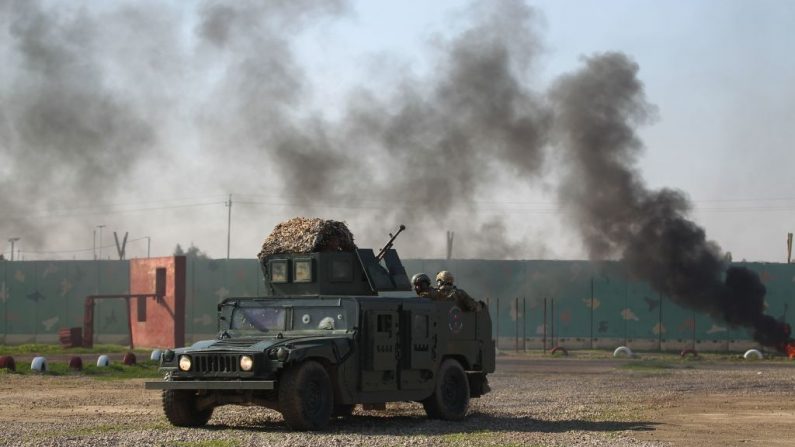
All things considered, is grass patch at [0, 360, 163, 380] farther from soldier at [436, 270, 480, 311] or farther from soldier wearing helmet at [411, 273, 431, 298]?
soldier at [436, 270, 480, 311]

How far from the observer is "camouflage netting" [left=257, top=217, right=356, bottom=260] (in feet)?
65.4

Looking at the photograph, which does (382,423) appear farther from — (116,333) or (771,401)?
(116,333)

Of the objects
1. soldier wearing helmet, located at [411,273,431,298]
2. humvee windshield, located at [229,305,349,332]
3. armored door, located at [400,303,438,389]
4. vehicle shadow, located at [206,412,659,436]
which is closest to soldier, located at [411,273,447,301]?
soldier wearing helmet, located at [411,273,431,298]

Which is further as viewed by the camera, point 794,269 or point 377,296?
point 794,269

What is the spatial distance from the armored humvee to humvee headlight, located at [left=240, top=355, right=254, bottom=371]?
0.01 m

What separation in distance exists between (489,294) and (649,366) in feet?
69.0

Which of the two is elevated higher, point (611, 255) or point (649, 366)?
point (611, 255)

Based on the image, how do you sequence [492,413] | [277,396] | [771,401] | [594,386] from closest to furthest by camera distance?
1. [277,396]
2. [492,413]
3. [771,401]
4. [594,386]

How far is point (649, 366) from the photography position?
40906mm

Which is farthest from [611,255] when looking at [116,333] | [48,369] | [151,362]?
[48,369]

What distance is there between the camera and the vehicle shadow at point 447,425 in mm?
17594

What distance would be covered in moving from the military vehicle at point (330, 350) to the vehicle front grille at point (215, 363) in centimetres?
1

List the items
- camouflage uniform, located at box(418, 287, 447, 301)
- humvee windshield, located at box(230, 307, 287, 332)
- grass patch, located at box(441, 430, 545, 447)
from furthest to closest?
camouflage uniform, located at box(418, 287, 447, 301) < humvee windshield, located at box(230, 307, 287, 332) < grass patch, located at box(441, 430, 545, 447)

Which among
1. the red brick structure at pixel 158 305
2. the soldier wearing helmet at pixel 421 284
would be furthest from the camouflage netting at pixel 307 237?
the red brick structure at pixel 158 305
